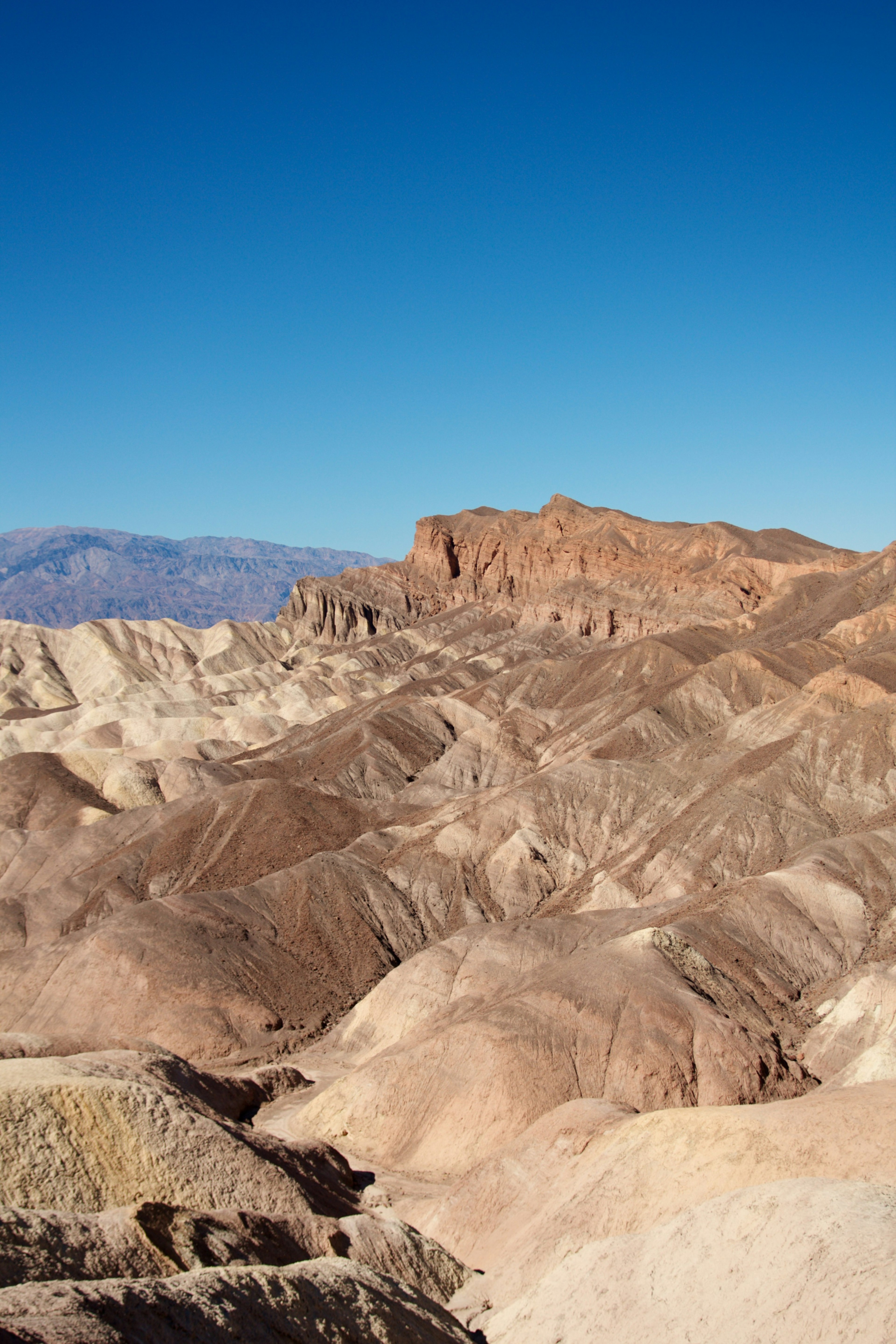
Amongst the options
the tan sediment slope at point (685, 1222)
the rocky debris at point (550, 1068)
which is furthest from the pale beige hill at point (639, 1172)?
the rocky debris at point (550, 1068)

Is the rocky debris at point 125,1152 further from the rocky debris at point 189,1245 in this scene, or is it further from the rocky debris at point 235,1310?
the rocky debris at point 235,1310

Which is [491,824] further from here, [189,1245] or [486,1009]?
[189,1245]

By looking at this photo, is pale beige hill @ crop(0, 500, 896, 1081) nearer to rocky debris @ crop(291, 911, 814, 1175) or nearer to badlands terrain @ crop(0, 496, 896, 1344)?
badlands terrain @ crop(0, 496, 896, 1344)

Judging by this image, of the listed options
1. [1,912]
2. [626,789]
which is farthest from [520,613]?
[1,912]

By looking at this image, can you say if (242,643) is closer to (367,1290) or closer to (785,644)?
(785,644)

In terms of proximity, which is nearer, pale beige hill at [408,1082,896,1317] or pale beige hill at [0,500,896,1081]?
pale beige hill at [408,1082,896,1317]

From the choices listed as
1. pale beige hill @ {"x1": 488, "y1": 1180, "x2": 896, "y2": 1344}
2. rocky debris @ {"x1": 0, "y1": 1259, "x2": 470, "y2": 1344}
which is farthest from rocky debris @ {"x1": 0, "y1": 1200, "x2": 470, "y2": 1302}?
pale beige hill @ {"x1": 488, "y1": 1180, "x2": 896, "y2": 1344}
